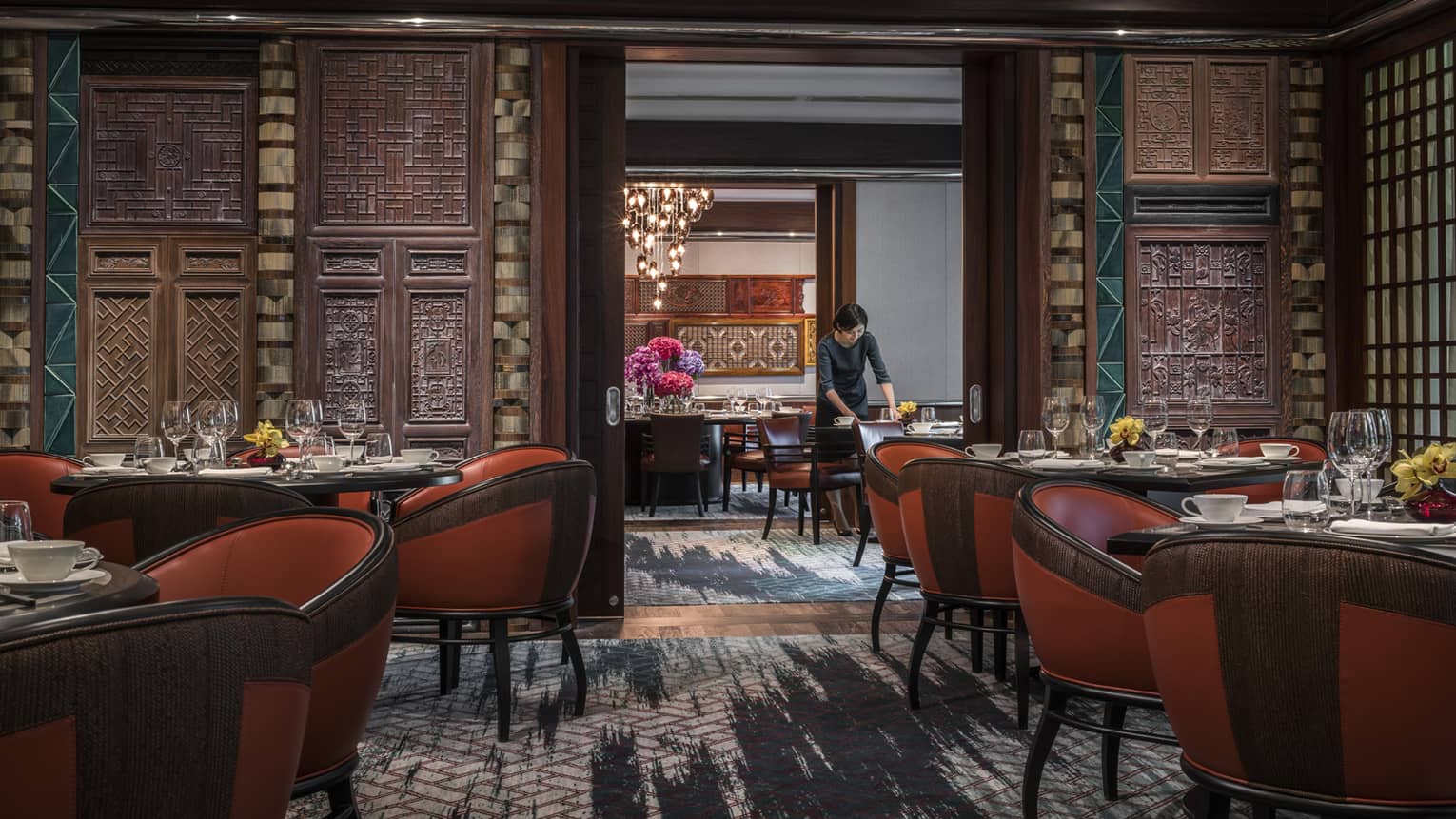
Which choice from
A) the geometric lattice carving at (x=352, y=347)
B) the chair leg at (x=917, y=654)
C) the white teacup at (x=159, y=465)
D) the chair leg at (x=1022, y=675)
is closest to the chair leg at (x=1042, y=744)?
the chair leg at (x=1022, y=675)

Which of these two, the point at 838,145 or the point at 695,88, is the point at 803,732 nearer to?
the point at 695,88

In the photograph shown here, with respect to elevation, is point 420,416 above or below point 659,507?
above

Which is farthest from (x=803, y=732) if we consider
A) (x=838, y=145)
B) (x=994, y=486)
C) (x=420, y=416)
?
(x=838, y=145)

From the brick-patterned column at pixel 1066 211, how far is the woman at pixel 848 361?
2.79m

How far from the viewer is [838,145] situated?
Result: 889 centimetres

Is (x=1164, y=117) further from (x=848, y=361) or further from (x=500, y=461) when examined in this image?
(x=500, y=461)

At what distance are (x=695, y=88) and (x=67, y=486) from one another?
5.49 meters

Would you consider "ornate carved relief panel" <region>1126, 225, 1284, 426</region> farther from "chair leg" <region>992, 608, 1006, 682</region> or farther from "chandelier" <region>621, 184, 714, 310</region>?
"chandelier" <region>621, 184, 714, 310</region>

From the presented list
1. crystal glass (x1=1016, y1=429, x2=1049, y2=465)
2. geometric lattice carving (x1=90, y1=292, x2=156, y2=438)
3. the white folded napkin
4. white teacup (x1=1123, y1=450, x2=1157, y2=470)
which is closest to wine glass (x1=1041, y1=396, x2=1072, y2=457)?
crystal glass (x1=1016, y1=429, x2=1049, y2=465)

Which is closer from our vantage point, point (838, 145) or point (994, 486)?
point (994, 486)

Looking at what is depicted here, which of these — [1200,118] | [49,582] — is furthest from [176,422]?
[1200,118]

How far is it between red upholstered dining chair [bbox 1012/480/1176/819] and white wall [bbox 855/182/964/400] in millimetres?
6939

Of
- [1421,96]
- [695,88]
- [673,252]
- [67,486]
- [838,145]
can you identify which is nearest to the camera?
[67,486]

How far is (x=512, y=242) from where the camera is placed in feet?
16.8
